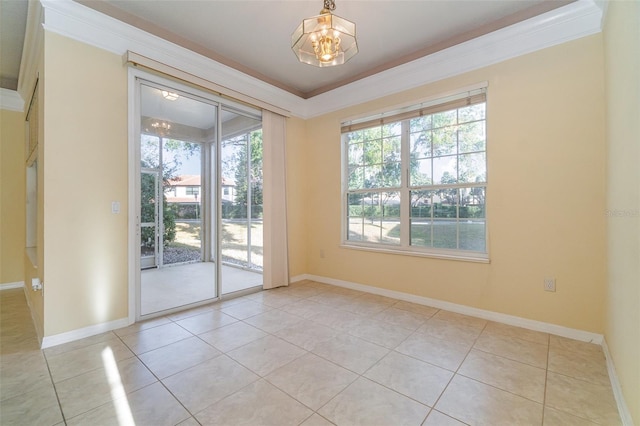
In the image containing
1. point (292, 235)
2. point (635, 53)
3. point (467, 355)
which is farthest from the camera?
point (292, 235)

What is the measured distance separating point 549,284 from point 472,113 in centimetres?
187

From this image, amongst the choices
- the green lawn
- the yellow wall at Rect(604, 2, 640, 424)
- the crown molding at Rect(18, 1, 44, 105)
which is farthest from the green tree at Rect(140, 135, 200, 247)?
the yellow wall at Rect(604, 2, 640, 424)

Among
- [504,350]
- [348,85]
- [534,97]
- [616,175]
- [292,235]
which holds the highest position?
[348,85]

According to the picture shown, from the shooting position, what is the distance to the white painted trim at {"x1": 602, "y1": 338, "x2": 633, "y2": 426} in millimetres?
1406

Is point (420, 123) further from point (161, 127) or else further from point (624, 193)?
point (161, 127)

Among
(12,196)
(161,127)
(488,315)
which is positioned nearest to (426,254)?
(488,315)

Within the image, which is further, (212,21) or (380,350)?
(212,21)

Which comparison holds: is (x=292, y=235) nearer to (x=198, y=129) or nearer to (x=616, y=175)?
(x=198, y=129)

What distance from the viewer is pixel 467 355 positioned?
2111 millimetres

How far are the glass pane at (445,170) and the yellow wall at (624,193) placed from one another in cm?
122

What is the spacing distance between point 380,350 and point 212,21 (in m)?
3.45

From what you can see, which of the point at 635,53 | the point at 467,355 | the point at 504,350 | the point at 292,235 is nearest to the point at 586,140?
the point at 635,53

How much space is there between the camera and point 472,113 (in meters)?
2.96

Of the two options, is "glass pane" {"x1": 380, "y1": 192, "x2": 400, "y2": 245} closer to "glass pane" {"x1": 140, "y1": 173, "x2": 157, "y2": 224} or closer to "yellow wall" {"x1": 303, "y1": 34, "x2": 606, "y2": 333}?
"yellow wall" {"x1": 303, "y1": 34, "x2": 606, "y2": 333}
